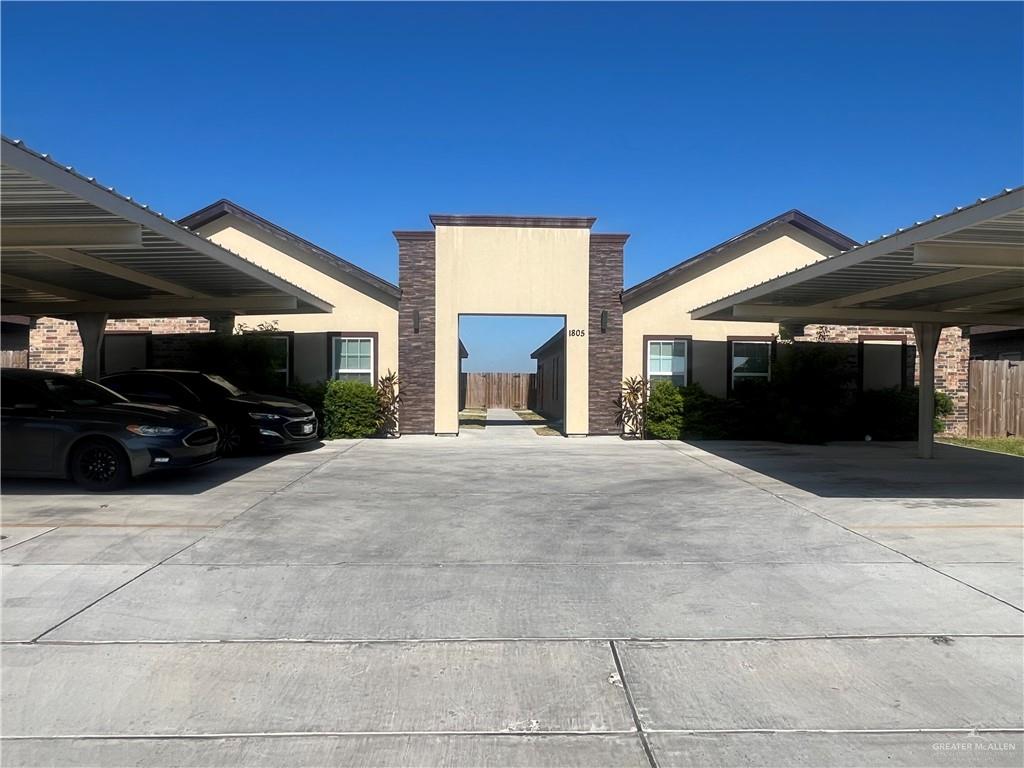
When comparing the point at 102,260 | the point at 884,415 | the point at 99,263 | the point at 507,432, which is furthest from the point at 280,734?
the point at 884,415

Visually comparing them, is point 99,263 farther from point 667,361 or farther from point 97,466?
point 667,361

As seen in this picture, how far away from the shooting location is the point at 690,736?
379cm

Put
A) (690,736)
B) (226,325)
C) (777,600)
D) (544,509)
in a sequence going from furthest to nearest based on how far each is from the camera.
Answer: (226,325), (544,509), (777,600), (690,736)

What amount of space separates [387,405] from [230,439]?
5.09 m

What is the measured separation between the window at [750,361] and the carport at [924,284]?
3349 millimetres

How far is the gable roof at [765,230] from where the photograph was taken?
18978 mm

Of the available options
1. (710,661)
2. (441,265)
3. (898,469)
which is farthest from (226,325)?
(710,661)

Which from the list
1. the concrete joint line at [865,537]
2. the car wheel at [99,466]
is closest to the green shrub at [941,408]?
the concrete joint line at [865,537]

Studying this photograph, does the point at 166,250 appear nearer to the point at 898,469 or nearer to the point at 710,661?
the point at 710,661

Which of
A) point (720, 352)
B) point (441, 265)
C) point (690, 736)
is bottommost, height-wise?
point (690, 736)

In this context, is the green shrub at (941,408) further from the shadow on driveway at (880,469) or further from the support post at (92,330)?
the support post at (92,330)

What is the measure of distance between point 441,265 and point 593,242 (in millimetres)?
3846

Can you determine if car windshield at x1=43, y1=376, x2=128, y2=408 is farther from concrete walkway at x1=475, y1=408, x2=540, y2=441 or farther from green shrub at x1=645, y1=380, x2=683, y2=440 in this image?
green shrub at x1=645, y1=380, x2=683, y2=440

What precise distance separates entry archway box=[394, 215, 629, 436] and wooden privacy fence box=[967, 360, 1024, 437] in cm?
978
